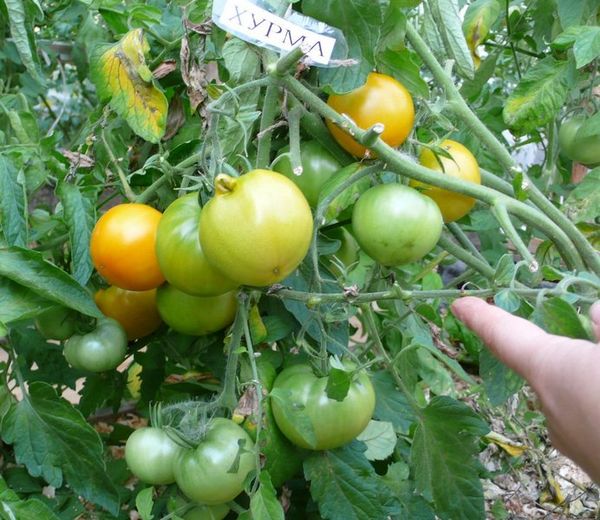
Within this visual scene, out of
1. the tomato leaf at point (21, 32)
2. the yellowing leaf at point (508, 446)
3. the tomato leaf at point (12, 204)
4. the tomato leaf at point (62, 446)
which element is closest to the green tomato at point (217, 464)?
the tomato leaf at point (62, 446)

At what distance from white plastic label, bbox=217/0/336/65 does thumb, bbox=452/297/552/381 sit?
0.93 feet

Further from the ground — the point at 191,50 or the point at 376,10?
the point at 376,10

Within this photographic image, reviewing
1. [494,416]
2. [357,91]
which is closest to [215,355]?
[357,91]

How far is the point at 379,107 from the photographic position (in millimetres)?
678

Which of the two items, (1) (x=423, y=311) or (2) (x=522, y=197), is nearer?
(2) (x=522, y=197)

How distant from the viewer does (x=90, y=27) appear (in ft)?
3.97

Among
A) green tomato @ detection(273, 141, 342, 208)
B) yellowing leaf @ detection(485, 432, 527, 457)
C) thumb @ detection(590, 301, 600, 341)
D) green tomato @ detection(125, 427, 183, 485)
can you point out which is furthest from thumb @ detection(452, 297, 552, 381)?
yellowing leaf @ detection(485, 432, 527, 457)

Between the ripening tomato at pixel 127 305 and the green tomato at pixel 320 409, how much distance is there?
25cm

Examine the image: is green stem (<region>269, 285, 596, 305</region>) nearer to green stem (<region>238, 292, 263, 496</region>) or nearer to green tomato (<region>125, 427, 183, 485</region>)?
green stem (<region>238, 292, 263, 496</region>)

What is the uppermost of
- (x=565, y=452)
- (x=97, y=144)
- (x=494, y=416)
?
(x=565, y=452)

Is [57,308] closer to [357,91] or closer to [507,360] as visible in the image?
[357,91]

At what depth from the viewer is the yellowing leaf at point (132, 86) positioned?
0.81 meters

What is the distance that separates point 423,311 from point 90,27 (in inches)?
33.0

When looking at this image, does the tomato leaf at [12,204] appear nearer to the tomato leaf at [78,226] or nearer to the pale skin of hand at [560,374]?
the tomato leaf at [78,226]
